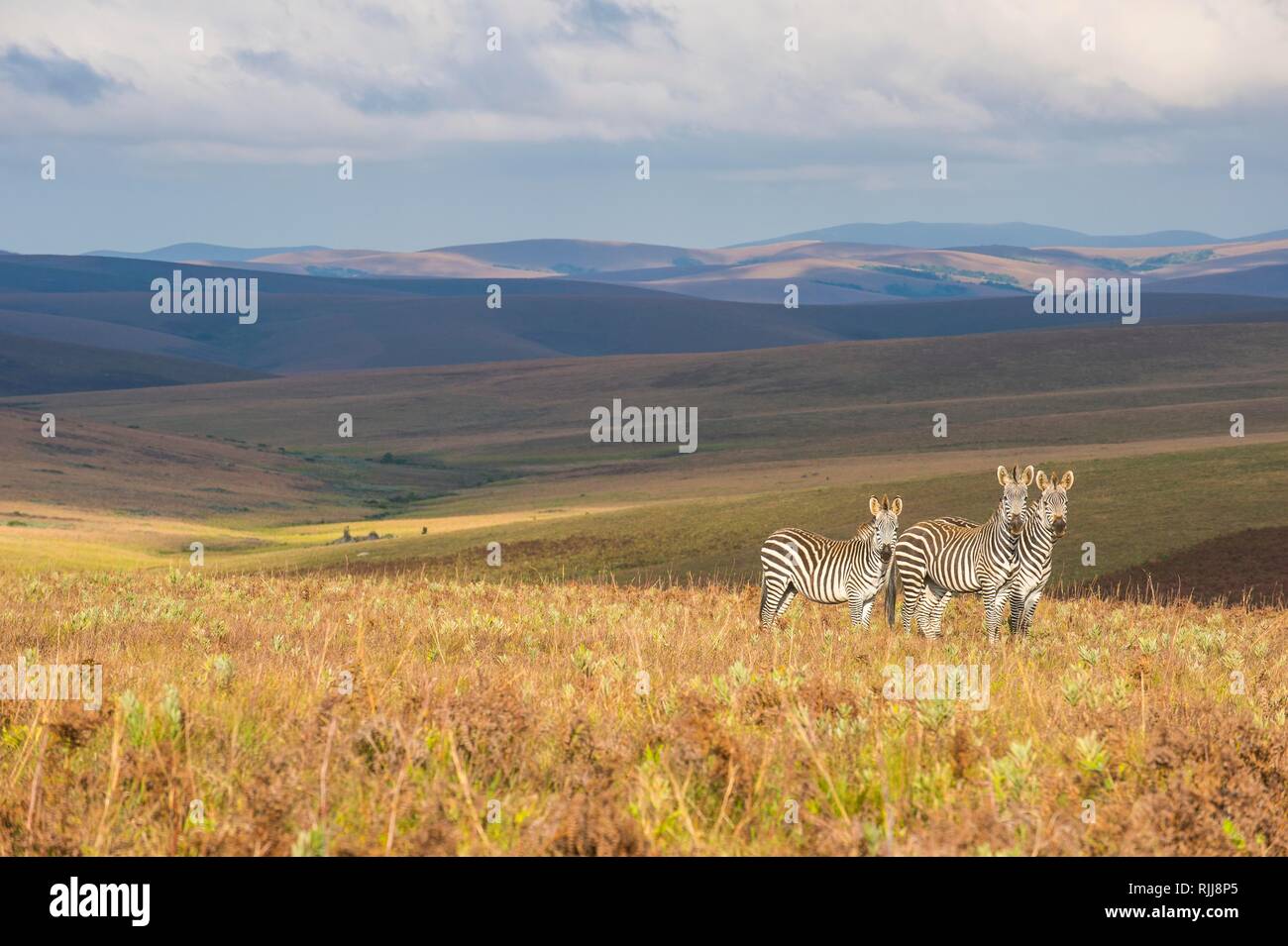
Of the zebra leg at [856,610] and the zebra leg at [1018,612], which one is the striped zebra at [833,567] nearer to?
the zebra leg at [856,610]

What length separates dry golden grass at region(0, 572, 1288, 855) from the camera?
495cm

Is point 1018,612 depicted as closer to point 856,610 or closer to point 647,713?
point 856,610

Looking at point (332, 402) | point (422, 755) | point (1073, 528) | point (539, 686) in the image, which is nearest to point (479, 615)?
point (539, 686)

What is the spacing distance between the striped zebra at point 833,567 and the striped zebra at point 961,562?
46 cm

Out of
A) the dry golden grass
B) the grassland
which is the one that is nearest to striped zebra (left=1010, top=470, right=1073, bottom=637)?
the grassland

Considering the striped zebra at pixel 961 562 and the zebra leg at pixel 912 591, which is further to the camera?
the zebra leg at pixel 912 591

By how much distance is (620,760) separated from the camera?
235 inches

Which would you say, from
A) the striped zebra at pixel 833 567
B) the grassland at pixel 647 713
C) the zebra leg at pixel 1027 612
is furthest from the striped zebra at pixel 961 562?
the grassland at pixel 647 713

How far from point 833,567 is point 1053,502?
2.67 meters

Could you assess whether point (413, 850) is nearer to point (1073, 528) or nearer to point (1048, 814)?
point (1048, 814)

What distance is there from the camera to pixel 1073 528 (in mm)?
32500

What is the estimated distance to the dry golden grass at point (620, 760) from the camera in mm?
4953

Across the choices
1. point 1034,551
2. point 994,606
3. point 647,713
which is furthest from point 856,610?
point 647,713
